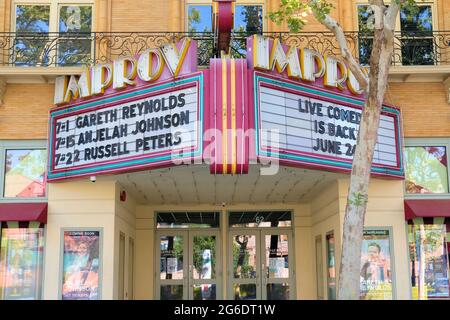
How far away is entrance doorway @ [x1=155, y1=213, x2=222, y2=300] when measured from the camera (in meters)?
17.2

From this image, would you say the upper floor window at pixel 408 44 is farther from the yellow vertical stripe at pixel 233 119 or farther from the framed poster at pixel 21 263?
the framed poster at pixel 21 263

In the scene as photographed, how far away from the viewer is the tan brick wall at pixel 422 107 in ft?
45.0

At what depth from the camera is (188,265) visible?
57.1 feet

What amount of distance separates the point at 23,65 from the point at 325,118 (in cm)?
734

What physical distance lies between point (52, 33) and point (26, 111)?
2.03 meters

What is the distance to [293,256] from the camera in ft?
56.7

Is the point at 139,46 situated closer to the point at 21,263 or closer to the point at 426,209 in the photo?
the point at 21,263

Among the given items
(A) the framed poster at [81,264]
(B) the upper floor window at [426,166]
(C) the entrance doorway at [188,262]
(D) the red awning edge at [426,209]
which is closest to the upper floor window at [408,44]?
(B) the upper floor window at [426,166]

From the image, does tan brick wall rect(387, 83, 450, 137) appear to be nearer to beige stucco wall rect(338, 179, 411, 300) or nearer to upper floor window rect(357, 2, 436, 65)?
upper floor window rect(357, 2, 436, 65)

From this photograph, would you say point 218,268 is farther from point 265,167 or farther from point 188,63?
point 188,63

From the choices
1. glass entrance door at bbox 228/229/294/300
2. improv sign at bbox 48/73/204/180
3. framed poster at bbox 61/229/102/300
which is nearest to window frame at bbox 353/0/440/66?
improv sign at bbox 48/73/204/180

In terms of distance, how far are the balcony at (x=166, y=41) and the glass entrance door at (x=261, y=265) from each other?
6071mm

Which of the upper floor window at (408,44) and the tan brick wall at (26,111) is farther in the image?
the upper floor window at (408,44)


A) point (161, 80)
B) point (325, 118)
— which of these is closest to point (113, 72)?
point (161, 80)
